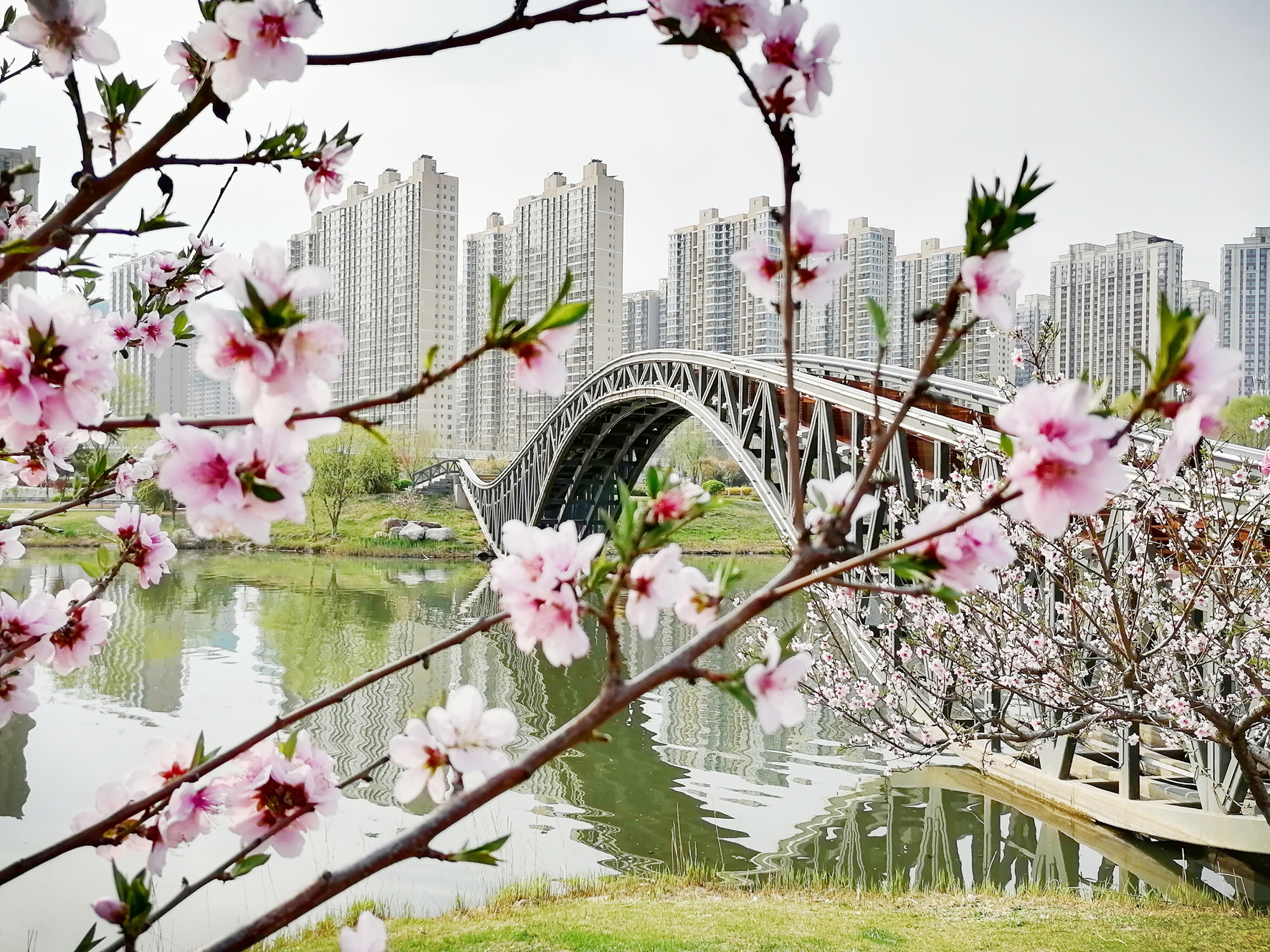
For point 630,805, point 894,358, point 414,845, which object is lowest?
point 630,805

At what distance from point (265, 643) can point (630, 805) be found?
8715 millimetres

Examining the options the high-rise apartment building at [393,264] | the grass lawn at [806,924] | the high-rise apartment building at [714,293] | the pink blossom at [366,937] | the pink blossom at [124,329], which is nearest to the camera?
the pink blossom at [366,937]

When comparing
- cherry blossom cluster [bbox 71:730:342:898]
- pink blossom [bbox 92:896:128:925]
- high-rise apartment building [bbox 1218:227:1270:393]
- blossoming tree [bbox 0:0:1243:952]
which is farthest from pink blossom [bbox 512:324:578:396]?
high-rise apartment building [bbox 1218:227:1270:393]

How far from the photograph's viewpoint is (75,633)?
4.87 feet

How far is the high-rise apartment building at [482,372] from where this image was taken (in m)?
40.5

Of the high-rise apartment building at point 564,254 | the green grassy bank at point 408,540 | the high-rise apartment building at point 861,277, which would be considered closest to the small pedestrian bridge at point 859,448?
the green grassy bank at point 408,540

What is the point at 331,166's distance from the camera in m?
1.59

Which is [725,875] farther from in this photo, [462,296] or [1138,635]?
[462,296]

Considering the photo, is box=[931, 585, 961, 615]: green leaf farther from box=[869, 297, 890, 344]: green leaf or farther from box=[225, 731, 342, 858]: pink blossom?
box=[225, 731, 342, 858]: pink blossom

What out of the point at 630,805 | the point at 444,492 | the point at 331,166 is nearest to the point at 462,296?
the point at 444,492

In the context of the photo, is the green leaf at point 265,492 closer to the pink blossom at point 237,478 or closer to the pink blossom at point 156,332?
the pink blossom at point 237,478

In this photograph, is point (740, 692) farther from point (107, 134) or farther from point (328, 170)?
point (107, 134)

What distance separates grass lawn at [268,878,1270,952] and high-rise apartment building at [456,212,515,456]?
34241 mm

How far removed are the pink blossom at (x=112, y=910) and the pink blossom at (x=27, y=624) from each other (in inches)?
21.7
